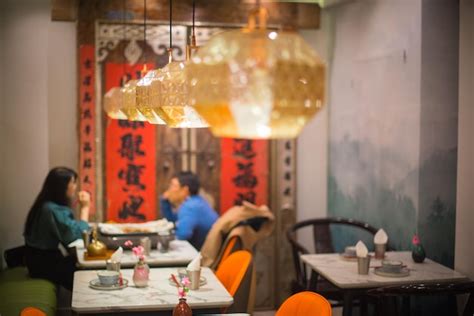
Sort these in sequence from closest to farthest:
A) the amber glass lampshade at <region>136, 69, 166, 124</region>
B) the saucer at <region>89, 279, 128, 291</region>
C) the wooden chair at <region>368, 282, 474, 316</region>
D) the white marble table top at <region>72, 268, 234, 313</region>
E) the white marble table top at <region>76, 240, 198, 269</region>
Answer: the amber glass lampshade at <region>136, 69, 166, 124</region> < the white marble table top at <region>72, 268, 234, 313</region> < the wooden chair at <region>368, 282, 474, 316</region> < the saucer at <region>89, 279, 128, 291</region> < the white marble table top at <region>76, 240, 198, 269</region>

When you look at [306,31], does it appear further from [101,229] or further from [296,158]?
[101,229]

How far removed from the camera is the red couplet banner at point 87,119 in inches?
233

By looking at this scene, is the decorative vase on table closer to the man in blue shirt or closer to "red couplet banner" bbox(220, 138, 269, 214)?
the man in blue shirt

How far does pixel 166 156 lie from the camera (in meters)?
6.10

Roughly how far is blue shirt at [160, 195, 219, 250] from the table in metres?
1.28

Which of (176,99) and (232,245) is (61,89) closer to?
(232,245)

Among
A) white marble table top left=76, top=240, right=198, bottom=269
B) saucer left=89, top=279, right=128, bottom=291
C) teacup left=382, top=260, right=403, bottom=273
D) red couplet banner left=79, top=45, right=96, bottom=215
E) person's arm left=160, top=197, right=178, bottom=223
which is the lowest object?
white marble table top left=76, top=240, right=198, bottom=269

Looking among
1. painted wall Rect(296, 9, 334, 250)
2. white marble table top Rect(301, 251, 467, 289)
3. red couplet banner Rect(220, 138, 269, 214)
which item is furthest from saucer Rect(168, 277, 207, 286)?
painted wall Rect(296, 9, 334, 250)

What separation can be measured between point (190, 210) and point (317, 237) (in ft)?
3.68

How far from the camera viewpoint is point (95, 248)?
15.5ft

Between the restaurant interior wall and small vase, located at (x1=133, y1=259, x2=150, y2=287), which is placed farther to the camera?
the restaurant interior wall

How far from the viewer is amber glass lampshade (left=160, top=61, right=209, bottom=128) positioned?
2.80m

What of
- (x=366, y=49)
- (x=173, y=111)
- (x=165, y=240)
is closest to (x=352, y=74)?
(x=366, y=49)

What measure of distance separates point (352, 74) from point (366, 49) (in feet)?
1.06
